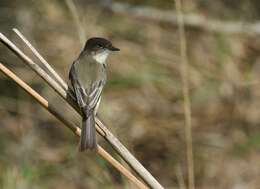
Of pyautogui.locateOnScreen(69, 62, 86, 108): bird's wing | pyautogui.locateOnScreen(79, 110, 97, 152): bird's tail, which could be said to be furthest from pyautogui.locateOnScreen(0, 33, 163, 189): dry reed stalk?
pyautogui.locateOnScreen(69, 62, 86, 108): bird's wing

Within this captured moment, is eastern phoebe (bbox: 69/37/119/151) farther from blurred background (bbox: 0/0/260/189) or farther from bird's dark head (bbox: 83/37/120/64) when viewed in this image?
blurred background (bbox: 0/0/260/189)

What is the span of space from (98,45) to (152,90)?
3.34 metres

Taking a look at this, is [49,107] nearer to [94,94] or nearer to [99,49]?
[94,94]

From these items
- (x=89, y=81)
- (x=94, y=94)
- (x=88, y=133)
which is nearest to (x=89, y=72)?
(x=89, y=81)

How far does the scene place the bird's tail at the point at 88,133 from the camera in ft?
14.3

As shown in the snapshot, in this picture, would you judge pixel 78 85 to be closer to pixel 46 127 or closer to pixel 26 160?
pixel 26 160

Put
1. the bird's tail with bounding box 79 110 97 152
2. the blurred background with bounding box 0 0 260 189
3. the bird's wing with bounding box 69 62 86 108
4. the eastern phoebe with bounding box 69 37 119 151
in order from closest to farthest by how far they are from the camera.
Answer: the bird's tail with bounding box 79 110 97 152 → the eastern phoebe with bounding box 69 37 119 151 → the bird's wing with bounding box 69 62 86 108 → the blurred background with bounding box 0 0 260 189

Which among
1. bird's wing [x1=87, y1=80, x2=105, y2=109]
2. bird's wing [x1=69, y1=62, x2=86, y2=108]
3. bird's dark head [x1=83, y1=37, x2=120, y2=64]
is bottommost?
bird's wing [x1=87, y1=80, x2=105, y2=109]

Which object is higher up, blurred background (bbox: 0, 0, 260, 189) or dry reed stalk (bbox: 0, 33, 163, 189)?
dry reed stalk (bbox: 0, 33, 163, 189)

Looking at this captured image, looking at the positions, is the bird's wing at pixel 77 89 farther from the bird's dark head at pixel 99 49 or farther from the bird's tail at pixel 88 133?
the bird's dark head at pixel 99 49

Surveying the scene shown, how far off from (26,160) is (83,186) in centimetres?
64

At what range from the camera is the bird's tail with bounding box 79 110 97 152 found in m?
4.34

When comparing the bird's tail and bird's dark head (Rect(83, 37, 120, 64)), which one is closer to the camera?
the bird's tail

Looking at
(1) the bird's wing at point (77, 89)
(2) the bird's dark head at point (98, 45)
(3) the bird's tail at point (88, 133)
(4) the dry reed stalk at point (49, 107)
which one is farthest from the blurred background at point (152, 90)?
(4) the dry reed stalk at point (49, 107)
